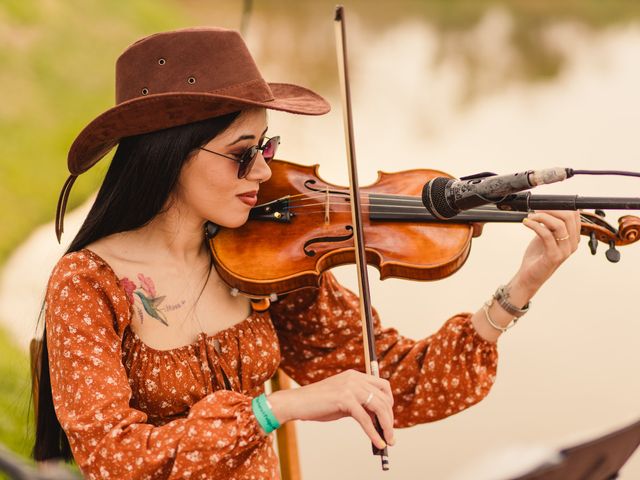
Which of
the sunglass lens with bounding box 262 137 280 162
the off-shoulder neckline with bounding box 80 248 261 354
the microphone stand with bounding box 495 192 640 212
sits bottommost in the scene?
the off-shoulder neckline with bounding box 80 248 261 354

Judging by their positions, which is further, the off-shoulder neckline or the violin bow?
the off-shoulder neckline

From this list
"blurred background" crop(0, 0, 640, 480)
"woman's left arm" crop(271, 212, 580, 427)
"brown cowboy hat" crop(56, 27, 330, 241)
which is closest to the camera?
"brown cowboy hat" crop(56, 27, 330, 241)

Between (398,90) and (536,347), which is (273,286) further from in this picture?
(398,90)

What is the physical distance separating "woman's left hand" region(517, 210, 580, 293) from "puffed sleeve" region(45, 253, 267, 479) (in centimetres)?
54

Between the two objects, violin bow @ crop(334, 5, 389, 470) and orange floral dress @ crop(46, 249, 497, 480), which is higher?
violin bow @ crop(334, 5, 389, 470)

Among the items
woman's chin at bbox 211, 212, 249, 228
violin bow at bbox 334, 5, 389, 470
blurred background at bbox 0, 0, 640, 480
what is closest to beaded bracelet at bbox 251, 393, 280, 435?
violin bow at bbox 334, 5, 389, 470

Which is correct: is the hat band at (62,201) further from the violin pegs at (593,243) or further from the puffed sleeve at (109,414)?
the violin pegs at (593,243)

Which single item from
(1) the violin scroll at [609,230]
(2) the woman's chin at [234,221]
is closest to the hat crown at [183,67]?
(2) the woman's chin at [234,221]

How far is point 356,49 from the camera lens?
11.9ft

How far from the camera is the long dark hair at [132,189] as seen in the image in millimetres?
1396

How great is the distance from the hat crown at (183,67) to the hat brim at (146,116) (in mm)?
31

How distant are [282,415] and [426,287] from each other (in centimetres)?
171

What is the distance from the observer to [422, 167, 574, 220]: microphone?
110 cm

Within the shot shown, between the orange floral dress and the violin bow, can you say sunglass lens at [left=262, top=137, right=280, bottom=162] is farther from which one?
the orange floral dress
